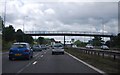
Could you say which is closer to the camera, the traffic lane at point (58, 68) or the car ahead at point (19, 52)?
the traffic lane at point (58, 68)

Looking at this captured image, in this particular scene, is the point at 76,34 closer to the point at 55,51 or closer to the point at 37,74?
the point at 55,51

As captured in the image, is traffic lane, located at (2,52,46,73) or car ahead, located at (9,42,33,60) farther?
car ahead, located at (9,42,33,60)

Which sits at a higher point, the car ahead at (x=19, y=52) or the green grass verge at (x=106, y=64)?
the car ahead at (x=19, y=52)

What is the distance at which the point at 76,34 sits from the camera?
94.6 m

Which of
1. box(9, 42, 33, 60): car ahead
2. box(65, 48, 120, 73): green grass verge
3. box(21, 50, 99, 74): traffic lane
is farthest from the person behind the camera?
box(9, 42, 33, 60): car ahead

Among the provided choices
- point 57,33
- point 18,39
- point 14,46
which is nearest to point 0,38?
point 18,39

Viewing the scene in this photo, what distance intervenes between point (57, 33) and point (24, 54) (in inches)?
2682

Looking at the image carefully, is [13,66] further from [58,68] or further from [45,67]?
[58,68]

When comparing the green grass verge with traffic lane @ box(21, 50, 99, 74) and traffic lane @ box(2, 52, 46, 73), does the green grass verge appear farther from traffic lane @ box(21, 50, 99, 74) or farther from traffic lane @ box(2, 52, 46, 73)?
traffic lane @ box(2, 52, 46, 73)

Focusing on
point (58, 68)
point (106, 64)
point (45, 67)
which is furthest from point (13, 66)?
point (106, 64)

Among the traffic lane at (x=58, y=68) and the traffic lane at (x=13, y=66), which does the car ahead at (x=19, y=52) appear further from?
the traffic lane at (x=58, y=68)

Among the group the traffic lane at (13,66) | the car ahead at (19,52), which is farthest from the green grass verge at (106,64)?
the car ahead at (19,52)

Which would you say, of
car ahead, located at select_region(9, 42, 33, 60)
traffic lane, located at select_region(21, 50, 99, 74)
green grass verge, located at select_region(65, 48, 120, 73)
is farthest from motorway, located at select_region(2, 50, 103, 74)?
car ahead, located at select_region(9, 42, 33, 60)

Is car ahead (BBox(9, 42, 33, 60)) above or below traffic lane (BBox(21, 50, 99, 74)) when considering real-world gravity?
above
